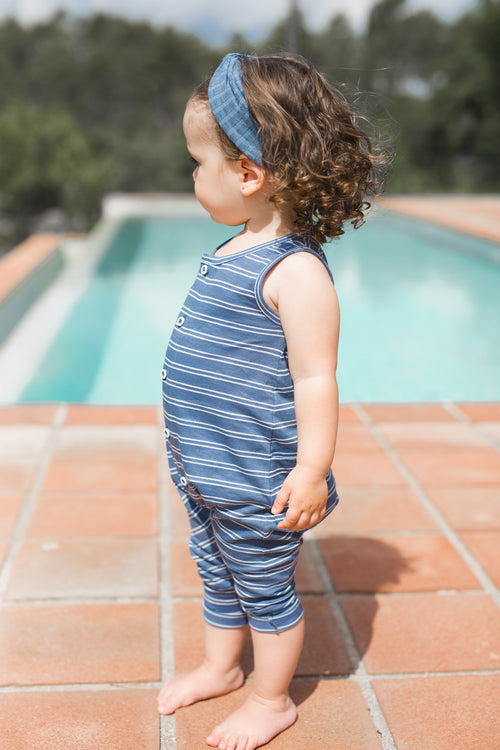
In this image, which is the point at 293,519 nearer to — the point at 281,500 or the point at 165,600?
the point at 281,500

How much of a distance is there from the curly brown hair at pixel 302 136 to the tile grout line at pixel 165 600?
100cm

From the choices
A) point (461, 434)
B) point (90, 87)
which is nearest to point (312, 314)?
point (461, 434)

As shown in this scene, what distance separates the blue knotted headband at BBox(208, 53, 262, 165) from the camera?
3.90ft

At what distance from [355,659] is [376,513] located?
0.70 meters

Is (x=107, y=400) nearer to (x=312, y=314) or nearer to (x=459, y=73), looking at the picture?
(x=312, y=314)

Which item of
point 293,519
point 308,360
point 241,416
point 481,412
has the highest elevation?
point 308,360

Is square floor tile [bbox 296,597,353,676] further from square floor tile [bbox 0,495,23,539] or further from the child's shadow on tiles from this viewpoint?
square floor tile [bbox 0,495,23,539]

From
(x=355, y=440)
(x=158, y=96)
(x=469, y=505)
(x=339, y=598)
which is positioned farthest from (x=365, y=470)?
(x=158, y=96)

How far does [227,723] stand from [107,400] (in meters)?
2.77

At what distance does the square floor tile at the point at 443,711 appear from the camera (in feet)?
4.58

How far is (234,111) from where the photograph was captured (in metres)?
1.19

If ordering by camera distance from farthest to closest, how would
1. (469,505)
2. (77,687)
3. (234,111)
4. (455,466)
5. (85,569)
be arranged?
(455,466), (469,505), (85,569), (77,687), (234,111)

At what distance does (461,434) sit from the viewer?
2975 millimetres

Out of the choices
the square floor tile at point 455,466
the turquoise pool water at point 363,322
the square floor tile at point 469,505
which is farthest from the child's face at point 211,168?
the turquoise pool water at point 363,322
